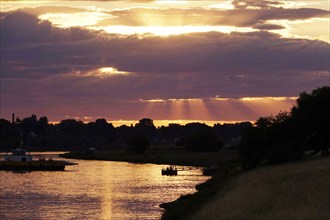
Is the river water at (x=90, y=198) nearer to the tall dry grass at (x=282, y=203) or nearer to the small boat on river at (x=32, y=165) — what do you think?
the tall dry grass at (x=282, y=203)

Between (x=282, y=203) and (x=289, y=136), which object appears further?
(x=289, y=136)

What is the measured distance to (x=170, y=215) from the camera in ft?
174

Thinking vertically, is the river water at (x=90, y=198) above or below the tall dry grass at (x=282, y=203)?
below

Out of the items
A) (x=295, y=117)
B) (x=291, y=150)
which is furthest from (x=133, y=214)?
(x=295, y=117)

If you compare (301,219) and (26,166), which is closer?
(301,219)

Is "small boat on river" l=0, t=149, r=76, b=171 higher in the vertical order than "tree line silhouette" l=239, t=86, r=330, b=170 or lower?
lower

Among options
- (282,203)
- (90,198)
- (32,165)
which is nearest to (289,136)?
(90,198)

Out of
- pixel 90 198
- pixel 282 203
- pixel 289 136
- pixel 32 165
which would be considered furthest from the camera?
pixel 32 165

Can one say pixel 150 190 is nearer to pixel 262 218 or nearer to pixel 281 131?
pixel 281 131

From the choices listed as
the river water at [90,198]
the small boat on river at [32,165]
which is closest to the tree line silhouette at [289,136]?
the river water at [90,198]

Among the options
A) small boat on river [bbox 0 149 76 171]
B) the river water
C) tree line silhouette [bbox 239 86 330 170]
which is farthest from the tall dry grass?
small boat on river [bbox 0 149 76 171]

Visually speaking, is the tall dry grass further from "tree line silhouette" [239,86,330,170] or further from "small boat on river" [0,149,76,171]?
"small boat on river" [0,149,76,171]

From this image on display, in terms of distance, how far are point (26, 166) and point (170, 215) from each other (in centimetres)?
10157

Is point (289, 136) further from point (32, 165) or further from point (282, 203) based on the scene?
point (32, 165)
